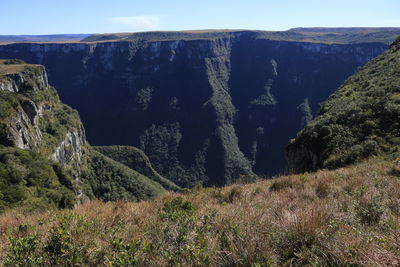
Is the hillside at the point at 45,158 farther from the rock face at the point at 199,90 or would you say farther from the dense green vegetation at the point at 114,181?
the rock face at the point at 199,90

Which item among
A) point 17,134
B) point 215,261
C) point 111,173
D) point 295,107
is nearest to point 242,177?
point 215,261

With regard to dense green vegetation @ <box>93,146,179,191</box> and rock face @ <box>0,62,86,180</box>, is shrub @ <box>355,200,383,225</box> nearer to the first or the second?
rock face @ <box>0,62,86,180</box>

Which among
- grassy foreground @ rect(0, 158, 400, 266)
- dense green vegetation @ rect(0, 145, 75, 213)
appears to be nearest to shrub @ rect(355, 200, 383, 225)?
grassy foreground @ rect(0, 158, 400, 266)

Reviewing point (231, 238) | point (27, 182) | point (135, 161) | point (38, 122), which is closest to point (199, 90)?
point (135, 161)

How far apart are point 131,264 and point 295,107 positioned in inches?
6027

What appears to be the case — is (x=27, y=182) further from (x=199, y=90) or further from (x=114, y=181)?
(x=199, y=90)

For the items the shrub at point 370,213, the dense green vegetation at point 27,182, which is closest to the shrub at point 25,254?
the shrub at point 370,213

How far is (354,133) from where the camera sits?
17.4 m

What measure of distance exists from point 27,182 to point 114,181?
38.0 m

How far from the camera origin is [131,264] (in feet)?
12.2

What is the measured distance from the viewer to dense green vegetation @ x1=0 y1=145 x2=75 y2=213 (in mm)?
23797

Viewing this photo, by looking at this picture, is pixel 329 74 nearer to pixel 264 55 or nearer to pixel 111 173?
pixel 264 55

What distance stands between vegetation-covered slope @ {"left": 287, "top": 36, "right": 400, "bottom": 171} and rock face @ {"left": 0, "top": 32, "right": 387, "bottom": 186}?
326ft

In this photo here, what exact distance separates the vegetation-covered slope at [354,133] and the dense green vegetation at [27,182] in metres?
19.3
